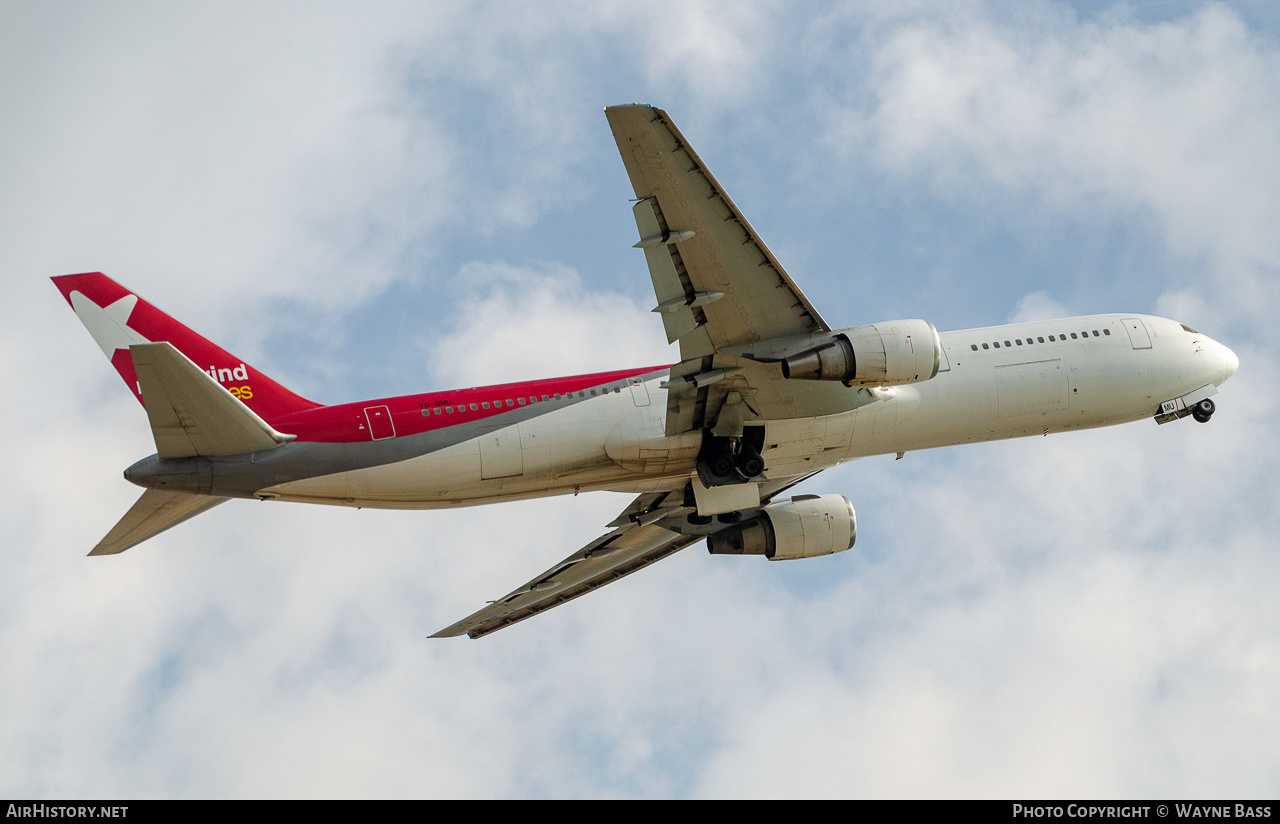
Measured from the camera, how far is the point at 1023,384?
3238cm

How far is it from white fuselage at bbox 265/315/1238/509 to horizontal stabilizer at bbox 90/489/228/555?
2.72m

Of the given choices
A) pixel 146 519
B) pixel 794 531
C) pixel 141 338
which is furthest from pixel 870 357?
pixel 141 338

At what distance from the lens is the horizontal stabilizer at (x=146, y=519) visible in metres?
29.3

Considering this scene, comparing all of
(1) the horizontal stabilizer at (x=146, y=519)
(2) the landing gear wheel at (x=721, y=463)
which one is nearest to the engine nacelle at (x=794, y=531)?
(2) the landing gear wheel at (x=721, y=463)

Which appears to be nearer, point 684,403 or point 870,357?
point 870,357

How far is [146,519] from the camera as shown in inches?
1159

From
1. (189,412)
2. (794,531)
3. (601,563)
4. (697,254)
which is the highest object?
(697,254)

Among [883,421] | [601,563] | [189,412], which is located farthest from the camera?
[601,563]

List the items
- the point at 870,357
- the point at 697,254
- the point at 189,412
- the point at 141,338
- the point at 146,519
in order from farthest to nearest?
the point at 141,338
the point at 146,519
the point at 870,357
the point at 697,254
the point at 189,412

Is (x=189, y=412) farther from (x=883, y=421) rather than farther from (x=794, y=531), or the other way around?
(x=794, y=531)

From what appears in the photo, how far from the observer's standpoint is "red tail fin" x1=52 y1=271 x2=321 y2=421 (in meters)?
30.3

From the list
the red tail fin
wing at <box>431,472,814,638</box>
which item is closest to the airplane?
the red tail fin

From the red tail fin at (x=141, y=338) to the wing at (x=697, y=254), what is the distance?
31.8 feet

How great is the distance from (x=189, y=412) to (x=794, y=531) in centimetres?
1716
